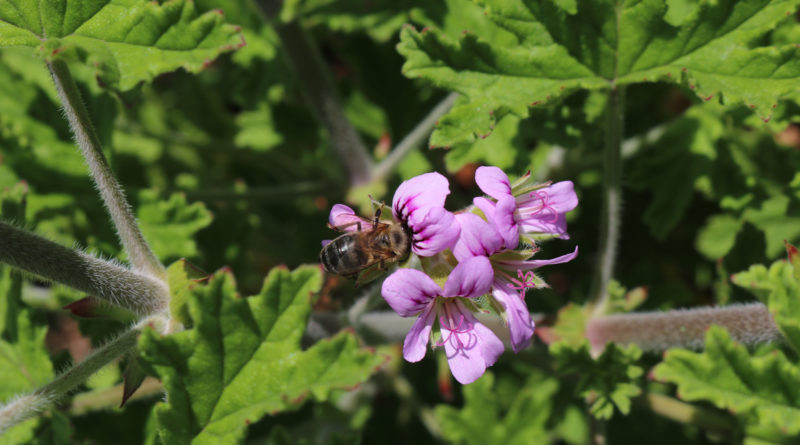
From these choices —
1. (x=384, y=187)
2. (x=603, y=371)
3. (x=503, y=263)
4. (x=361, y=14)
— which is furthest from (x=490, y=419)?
(x=361, y=14)

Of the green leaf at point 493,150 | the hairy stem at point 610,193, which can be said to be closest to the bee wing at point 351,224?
the green leaf at point 493,150

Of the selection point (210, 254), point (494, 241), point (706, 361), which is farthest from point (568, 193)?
point (210, 254)

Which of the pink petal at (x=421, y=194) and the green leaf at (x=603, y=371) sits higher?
the pink petal at (x=421, y=194)

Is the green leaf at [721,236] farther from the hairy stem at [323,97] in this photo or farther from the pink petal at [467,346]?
the pink petal at [467,346]

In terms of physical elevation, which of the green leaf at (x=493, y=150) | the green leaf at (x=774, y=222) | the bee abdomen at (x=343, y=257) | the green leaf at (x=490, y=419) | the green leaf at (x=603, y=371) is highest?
the bee abdomen at (x=343, y=257)

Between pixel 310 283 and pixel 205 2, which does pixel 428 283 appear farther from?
pixel 205 2

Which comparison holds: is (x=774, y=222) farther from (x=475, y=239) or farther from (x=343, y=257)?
(x=343, y=257)

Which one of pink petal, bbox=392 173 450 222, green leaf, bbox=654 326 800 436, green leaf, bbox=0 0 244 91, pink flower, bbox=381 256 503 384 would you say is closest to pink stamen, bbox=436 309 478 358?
pink flower, bbox=381 256 503 384
